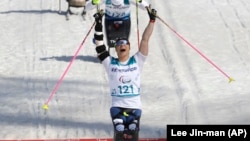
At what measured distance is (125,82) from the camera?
9977 millimetres

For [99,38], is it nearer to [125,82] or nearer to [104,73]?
[125,82]

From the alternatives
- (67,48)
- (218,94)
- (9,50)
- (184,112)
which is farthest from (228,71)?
(9,50)

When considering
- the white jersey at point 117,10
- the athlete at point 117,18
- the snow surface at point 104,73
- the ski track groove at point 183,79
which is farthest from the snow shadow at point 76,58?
the white jersey at point 117,10

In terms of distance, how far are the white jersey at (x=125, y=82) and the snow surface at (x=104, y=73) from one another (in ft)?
8.91

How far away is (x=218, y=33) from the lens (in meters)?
19.5

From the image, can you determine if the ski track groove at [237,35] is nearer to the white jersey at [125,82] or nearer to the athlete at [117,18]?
the athlete at [117,18]

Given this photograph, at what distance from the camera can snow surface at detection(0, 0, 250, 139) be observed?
1344 centimetres

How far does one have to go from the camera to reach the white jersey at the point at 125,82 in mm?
9969

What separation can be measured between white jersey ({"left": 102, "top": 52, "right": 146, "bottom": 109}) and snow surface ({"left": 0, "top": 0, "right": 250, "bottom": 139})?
272 cm

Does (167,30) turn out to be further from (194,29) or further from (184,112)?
(184,112)

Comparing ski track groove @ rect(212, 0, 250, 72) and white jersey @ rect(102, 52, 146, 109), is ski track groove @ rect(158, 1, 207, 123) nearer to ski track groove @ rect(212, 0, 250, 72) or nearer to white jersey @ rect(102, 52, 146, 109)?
ski track groove @ rect(212, 0, 250, 72)

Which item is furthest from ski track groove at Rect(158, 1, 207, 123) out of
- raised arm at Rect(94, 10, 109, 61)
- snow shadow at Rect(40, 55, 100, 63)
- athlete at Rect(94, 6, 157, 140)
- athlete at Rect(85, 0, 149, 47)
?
raised arm at Rect(94, 10, 109, 61)

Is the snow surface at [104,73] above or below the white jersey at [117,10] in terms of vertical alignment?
below

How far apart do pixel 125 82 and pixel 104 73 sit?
6323 mm
